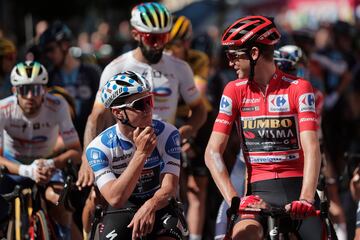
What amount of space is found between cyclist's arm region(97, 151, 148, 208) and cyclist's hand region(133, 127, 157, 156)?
0.03m

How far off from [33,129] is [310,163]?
347cm

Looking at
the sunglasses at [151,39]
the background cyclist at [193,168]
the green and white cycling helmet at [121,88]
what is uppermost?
the sunglasses at [151,39]

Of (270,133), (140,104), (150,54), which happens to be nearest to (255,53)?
(270,133)

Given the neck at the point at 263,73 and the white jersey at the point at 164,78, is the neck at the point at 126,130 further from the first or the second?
the white jersey at the point at 164,78

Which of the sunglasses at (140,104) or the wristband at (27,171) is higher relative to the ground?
the sunglasses at (140,104)

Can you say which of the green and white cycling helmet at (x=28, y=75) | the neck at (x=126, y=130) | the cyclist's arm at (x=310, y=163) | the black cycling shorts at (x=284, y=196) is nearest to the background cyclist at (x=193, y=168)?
the green and white cycling helmet at (x=28, y=75)

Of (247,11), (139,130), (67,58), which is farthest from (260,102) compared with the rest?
(247,11)

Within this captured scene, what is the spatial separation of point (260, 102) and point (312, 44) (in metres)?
5.33

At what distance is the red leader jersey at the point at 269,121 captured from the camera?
280 inches

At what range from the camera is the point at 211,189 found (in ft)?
39.9

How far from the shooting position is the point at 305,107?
6.98 metres

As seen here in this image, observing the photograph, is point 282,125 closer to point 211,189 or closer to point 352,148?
point 211,189

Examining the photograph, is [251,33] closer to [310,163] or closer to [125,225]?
[310,163]

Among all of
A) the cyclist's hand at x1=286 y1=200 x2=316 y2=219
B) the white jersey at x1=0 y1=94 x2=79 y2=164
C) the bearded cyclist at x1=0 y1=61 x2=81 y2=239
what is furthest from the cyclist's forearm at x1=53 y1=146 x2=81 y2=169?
the cyclist's hand at x1=286 y1=200 x2=316 y2=219
